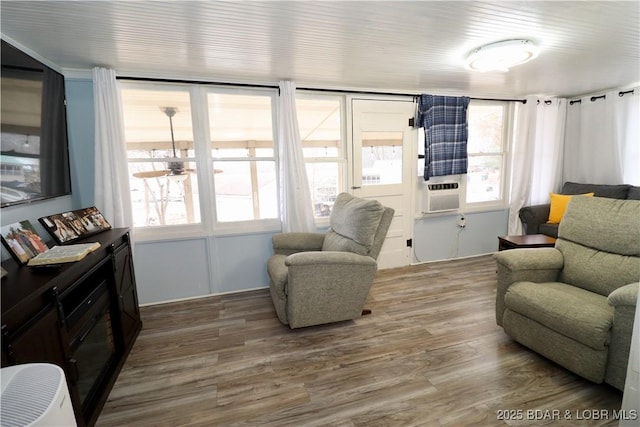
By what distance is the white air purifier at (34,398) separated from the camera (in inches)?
31.4

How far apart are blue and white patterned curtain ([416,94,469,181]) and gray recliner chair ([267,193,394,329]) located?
1.57m

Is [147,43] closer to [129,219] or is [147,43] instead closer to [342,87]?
[129,219]

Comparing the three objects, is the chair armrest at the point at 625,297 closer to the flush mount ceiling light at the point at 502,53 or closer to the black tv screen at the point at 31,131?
the flush mount ceiling light at the point at 502,53

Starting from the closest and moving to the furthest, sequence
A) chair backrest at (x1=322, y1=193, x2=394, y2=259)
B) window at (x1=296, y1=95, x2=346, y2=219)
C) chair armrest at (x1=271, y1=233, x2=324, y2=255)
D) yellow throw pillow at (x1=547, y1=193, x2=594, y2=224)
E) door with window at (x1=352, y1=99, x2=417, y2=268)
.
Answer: chair backrest at (x1=322, y1=193, x2=394, y2=259), chair armrest at (x1=271, y1=233, x2=324, y2=255), window at (x1=296, y1=95, x2=346, y2=219), door with window at (x1=352, y1=99, x2=417, y2=268), yellow throw pillow at (x1=547, y1=193, x2=594, y2=224)

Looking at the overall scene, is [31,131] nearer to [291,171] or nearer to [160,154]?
[160,154]

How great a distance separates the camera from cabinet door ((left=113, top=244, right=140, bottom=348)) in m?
2.02

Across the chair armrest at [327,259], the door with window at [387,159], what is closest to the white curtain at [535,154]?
the door with window at [387,159]

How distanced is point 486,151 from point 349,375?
3551mm

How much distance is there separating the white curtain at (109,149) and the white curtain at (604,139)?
551cm

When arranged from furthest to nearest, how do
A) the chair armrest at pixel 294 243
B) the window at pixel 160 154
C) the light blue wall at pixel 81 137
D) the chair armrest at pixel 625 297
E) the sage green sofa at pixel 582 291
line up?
the chair armrest at pixel 294 243
the window at pixel 160 154
the light blue wall at pixel 81 137
the sage green sofa at pixel 582 291
the chair armrest at pixel 625 297

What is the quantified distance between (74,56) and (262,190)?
183 centimetres

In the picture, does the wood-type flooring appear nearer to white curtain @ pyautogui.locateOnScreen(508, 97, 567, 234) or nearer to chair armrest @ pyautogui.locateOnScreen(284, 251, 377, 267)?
chair armrest @ pyautogui.locateOnScreen(284, 251, 377, 267)

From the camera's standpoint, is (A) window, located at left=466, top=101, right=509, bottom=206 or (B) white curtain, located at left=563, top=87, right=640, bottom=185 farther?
(A) window, located at left=466, top=101, right=509, bottom=206

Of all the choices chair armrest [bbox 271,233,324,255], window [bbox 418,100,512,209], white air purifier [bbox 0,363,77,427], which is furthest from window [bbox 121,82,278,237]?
window [bbox 418,100,512,209]
